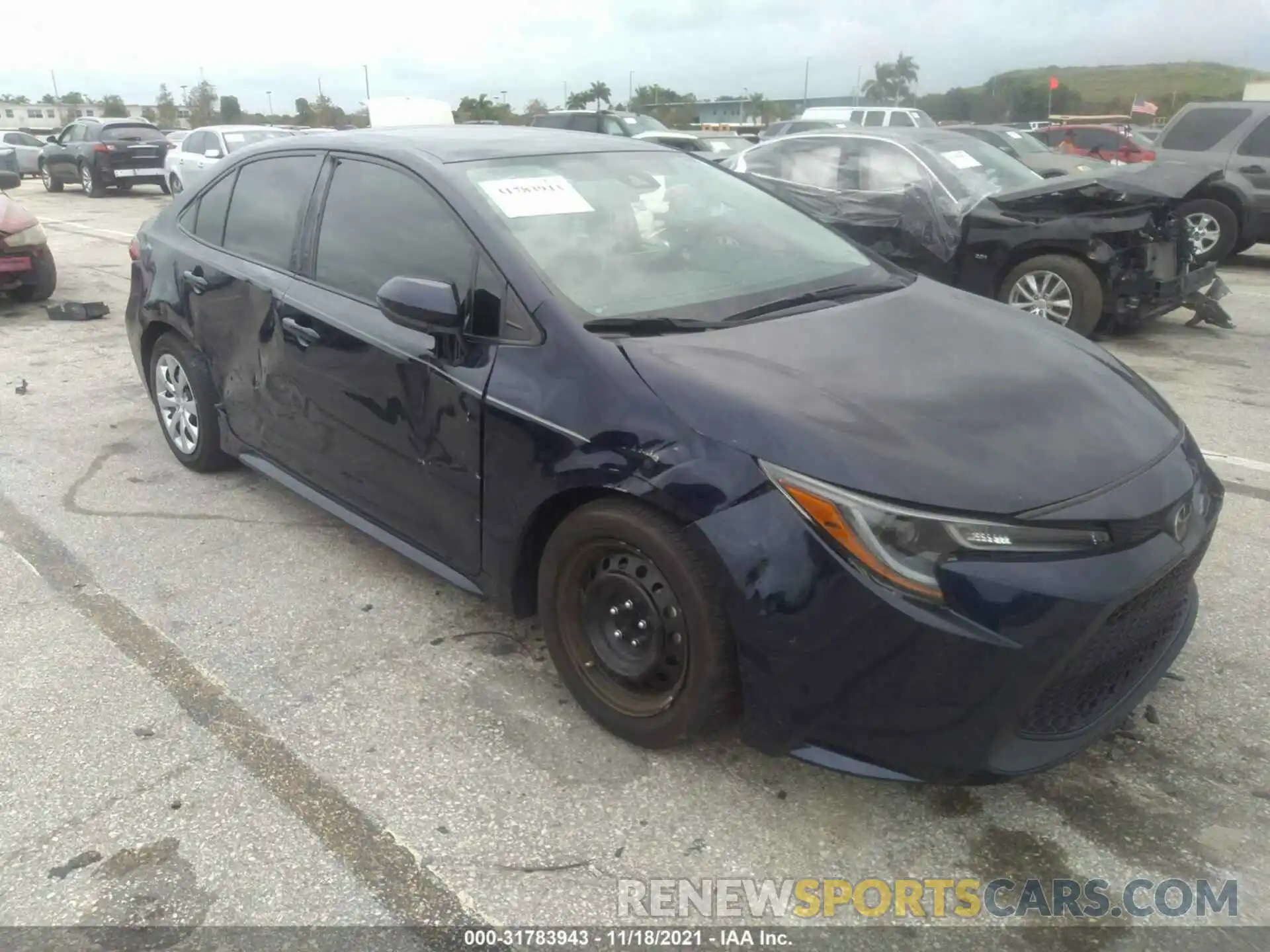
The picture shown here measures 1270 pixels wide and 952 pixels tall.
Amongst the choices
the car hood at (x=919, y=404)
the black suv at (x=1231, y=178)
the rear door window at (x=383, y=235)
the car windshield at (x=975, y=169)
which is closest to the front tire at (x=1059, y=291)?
the car windshield at (x=975, y=169)

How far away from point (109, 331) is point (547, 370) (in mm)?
6864

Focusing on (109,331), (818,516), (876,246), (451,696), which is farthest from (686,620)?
(109,331)

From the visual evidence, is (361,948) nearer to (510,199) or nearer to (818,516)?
(818,516)

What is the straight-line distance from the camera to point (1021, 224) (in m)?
7.32

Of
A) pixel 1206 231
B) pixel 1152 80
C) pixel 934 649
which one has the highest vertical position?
pixel 1152 80

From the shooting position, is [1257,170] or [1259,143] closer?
[1257,170]

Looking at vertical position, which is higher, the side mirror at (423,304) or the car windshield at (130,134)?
the car windshield at (130,134)

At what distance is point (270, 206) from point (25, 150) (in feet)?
97.5

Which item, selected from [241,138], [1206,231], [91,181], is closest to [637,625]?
[1206,231]

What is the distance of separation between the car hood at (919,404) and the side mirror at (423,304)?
0.56 meters

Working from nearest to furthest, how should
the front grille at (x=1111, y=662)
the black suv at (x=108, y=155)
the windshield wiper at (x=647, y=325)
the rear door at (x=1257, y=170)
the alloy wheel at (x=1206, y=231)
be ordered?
the front grille at (x=1111, y=662), the windshield wiper at (x=647, y=325), the rear door at (x=1257, y=170), the alloy wheel at (x=1206, y=231), the black suv at (x=108, y=155)

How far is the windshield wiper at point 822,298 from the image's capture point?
2998 mm

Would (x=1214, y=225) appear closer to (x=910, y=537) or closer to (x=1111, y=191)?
(x=1111, y=191)

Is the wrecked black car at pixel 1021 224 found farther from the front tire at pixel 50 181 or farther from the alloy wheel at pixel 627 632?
the front tire at pixel 50 181
